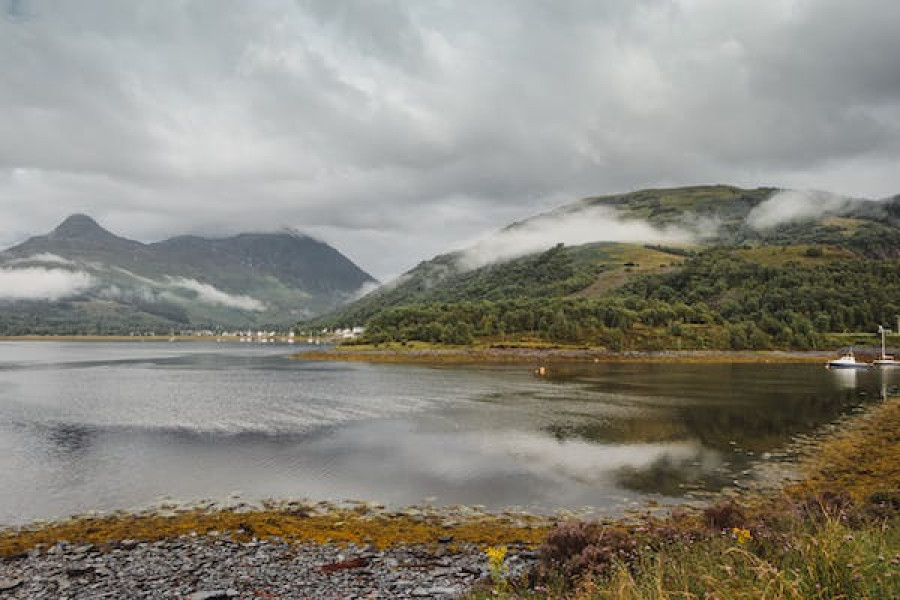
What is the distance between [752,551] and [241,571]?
16.3 m

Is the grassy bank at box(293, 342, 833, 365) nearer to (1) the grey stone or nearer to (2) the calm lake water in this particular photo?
(2) the calm lake water

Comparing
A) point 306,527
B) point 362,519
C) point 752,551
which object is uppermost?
point 752,551

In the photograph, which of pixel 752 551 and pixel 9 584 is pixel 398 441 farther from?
pixel 752 551

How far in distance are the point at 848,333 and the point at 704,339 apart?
59.3 meters

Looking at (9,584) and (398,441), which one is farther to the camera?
(398,441)

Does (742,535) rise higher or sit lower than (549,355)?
higher

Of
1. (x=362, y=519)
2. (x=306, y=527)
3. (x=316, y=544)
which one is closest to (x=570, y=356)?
(x=362, y=519)

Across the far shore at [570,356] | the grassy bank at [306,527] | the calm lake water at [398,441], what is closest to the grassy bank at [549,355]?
the far shore at [570,356]

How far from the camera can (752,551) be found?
13469 millimetres

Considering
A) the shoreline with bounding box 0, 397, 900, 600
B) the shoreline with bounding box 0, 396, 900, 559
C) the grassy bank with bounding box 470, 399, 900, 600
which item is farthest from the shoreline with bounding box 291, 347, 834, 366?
the shoreline with bounding box 0, 397, 900, 600

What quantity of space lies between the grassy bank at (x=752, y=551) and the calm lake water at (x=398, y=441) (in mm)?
7013

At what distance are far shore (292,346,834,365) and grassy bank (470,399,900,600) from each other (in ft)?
421

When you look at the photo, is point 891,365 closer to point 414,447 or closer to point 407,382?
point 407,382

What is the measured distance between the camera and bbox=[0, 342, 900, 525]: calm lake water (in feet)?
101
